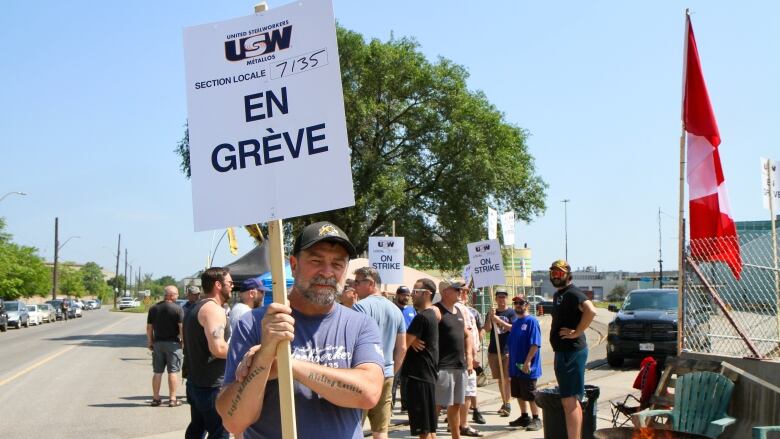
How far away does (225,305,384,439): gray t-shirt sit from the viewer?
287 centimetres

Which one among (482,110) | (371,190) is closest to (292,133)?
(371,190)

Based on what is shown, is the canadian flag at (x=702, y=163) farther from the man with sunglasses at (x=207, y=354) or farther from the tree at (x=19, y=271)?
the tree at (x=19, y=271)

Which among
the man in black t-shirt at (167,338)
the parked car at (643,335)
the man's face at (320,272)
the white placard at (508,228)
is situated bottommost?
the parked car at (643,335)

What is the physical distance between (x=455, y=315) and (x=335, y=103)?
6112 mm

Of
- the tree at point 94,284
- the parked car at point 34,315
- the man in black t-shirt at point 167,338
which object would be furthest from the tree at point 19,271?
the tree at point 94,284

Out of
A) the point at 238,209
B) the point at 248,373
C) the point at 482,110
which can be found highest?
the point at 482,110

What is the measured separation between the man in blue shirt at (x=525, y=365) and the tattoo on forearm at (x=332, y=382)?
7.47 metres

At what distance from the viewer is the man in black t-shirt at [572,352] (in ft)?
24.6

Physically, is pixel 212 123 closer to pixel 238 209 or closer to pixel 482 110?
pixel 238 209

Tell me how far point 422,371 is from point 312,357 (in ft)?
15.9

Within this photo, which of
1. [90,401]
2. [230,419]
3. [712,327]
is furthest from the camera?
[90,401]

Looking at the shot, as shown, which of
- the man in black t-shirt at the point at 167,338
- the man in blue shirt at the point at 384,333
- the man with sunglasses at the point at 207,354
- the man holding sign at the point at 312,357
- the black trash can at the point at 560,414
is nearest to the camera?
the man holding sign at the point at 312,357

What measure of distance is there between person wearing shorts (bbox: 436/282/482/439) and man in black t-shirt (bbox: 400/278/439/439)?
772 mm

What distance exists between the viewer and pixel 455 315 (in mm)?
8711
